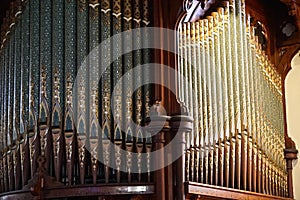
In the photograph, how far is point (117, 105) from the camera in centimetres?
432

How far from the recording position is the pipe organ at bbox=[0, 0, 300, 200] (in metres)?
4.24

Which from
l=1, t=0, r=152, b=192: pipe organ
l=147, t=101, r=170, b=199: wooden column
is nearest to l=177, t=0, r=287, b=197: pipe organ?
l=147, t=101, r=170, b=199: wooden column

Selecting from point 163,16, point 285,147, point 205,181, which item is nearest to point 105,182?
point 205,181

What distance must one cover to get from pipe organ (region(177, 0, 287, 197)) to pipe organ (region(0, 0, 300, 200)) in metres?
0.01

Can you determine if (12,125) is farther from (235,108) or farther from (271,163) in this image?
(271,163)

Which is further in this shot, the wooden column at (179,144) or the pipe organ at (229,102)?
the pipe organ at (229,102)

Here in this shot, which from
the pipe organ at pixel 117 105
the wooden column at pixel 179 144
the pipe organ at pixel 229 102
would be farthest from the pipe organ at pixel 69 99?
the pipe organ at pixel 229 102

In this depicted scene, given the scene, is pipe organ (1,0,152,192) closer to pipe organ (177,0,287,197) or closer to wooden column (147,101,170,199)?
wooden column (147,101,170,199)

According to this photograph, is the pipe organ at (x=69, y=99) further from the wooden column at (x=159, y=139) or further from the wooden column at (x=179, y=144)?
the wooden column at (x=179, y=144)

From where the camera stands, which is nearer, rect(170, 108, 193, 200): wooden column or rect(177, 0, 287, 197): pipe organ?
rect(170, 108, 193, 200): wooden column

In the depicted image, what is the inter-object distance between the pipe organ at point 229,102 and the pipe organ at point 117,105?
0.03 ft

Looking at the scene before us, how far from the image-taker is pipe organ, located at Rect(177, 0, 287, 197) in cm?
466

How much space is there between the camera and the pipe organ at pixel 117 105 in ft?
13.9

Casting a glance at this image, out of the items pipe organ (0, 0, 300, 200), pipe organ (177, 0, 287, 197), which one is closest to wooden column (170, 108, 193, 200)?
pipe organ (0, 0, 300, 200)
